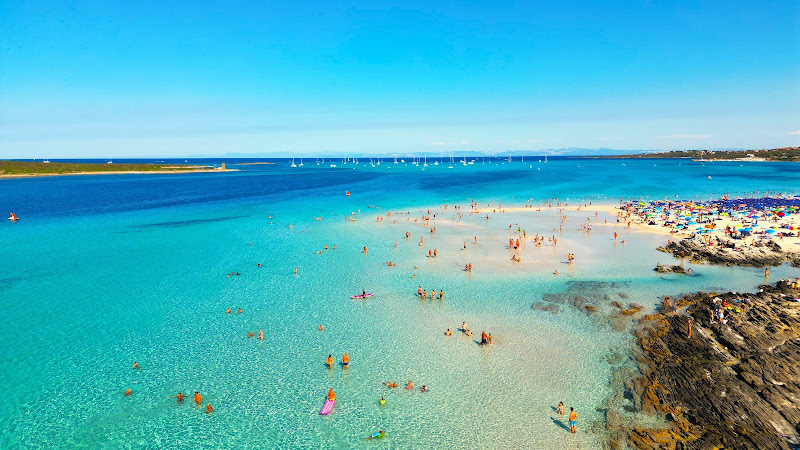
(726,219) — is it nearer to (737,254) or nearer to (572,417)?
(737,254)

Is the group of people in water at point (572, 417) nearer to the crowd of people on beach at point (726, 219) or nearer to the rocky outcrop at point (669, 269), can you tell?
the rocky outcrop at point (669, 269)

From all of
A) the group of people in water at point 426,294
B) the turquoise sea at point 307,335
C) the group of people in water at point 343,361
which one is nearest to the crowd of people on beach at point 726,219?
the turquoise sea at point 307,335

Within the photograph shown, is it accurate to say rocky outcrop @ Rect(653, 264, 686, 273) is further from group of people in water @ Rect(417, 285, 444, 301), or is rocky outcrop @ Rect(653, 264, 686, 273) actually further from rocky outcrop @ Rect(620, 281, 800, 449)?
group of people in water @ Rect(417, 285, 444, 301)

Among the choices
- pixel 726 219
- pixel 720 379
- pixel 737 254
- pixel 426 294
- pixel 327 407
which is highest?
pixel 726 219

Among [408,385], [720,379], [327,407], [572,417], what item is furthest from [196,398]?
[720,379]

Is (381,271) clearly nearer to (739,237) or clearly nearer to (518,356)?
(518,356)
